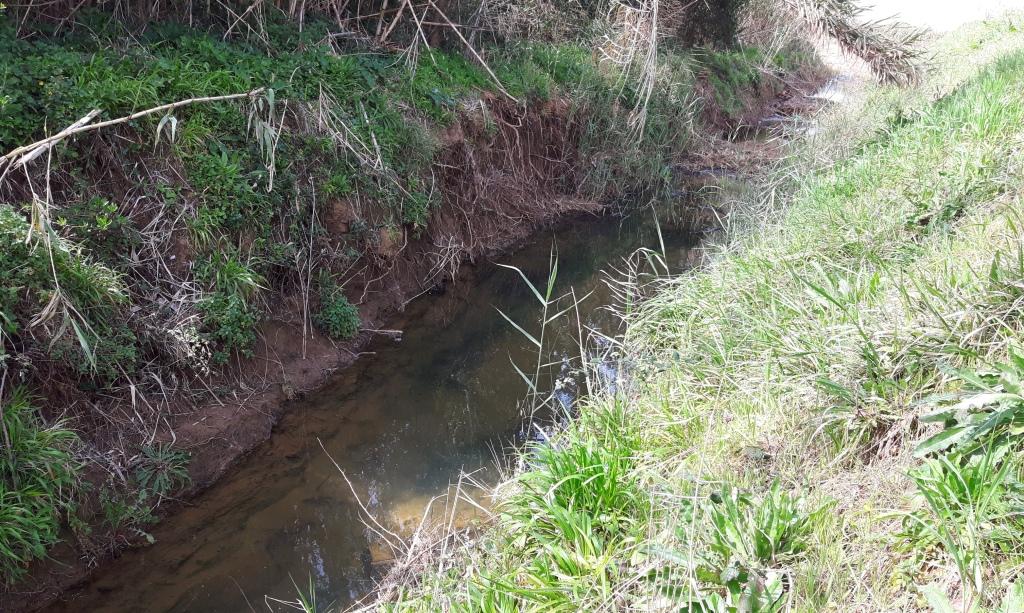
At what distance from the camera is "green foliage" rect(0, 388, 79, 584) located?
282cm

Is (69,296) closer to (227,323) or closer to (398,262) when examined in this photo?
(227,323)

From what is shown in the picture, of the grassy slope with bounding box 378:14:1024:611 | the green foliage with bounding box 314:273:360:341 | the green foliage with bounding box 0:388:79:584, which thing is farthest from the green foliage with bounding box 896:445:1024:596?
the green foliage with bounding box 314:273:360:341

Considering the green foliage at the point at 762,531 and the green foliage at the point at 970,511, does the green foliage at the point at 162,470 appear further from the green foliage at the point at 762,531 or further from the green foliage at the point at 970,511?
the green foliage at the point at 970,511

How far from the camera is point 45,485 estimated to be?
2947 millimetres

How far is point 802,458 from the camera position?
2.39 meters

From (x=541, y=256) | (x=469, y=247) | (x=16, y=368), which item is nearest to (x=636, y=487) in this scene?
Answer: (x=16, y=368)

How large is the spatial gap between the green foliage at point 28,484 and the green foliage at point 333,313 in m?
2.11

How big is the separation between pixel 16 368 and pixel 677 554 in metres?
3.31

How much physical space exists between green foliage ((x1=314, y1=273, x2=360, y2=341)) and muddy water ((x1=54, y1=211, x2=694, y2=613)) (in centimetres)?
30

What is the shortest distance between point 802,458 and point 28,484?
3.38 meters

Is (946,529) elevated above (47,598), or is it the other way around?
(946,529)

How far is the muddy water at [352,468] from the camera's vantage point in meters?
3.22

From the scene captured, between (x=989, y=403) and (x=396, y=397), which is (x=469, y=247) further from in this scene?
(x=989, y=403)

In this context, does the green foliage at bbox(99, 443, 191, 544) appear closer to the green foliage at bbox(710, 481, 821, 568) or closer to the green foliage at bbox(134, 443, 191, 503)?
the green foliage at bbox(134, 443, 191, 503)
